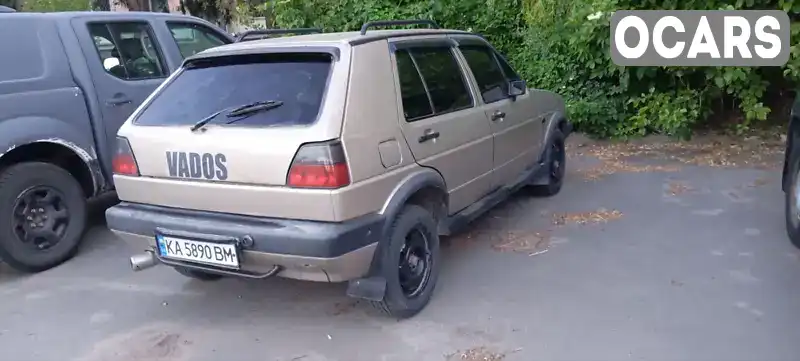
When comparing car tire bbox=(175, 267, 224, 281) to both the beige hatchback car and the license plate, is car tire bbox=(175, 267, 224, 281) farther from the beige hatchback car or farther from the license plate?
the license plate

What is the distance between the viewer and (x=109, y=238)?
18.6ft

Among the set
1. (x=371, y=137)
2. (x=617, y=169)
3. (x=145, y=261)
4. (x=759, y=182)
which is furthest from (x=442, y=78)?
(x=759, y=182)

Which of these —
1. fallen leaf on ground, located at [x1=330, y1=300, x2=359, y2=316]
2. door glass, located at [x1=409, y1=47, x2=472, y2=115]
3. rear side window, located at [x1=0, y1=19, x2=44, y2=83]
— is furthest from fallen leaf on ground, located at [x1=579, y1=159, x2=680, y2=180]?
rear side window, located at [x1=0, y1=19, x2=44, y2=83]

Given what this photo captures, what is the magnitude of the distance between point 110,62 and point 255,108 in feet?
8.09

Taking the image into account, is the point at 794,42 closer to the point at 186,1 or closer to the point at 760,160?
the point at 760,160

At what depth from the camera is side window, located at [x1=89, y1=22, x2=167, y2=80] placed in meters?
5.37

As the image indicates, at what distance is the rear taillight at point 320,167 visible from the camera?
3283mm

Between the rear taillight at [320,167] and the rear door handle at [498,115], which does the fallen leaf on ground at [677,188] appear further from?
the rear taillight at [320,167]

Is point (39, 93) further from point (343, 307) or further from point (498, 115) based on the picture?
point (498, 115)

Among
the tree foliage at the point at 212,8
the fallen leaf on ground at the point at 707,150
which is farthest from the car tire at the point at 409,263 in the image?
the tree foliage at the point at 212,8

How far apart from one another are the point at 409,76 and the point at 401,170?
25.4 inches

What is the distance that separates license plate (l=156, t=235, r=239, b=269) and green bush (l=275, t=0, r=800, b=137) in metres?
5.92

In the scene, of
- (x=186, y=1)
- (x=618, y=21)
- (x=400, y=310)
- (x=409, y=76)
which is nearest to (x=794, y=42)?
(x=618, y=21)

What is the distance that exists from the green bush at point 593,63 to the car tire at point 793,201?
3.12m
